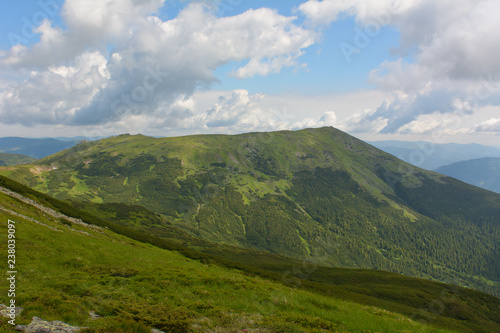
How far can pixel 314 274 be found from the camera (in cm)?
10919

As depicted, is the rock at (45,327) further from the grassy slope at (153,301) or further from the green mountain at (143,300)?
the grassy slope at (153,301)

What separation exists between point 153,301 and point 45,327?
24.2 ft

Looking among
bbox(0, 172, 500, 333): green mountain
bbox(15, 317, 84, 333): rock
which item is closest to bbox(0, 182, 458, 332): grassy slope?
bbox(0, 172, 500, 333): green mountain

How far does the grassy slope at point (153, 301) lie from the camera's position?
13.4m

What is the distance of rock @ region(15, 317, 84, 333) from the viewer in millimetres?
10664

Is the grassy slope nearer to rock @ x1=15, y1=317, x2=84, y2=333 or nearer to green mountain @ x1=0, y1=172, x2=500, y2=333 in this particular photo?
green mountain @ x1=0, y1=172, x2=500, y2=333

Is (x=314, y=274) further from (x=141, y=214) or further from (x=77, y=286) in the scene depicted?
(x=141, y=214)

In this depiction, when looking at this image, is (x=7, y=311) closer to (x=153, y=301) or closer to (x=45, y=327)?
(x=45, y=327)

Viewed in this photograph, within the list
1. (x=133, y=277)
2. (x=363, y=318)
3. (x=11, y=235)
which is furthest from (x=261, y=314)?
(x=11, y=235)

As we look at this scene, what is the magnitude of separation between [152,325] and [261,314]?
7.35 metres

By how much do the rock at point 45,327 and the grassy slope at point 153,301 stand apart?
515 mm

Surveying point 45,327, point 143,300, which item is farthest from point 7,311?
point 143,300

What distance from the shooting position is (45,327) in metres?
11.0

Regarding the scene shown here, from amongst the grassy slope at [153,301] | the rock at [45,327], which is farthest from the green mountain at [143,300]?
the rock at [45,327]
